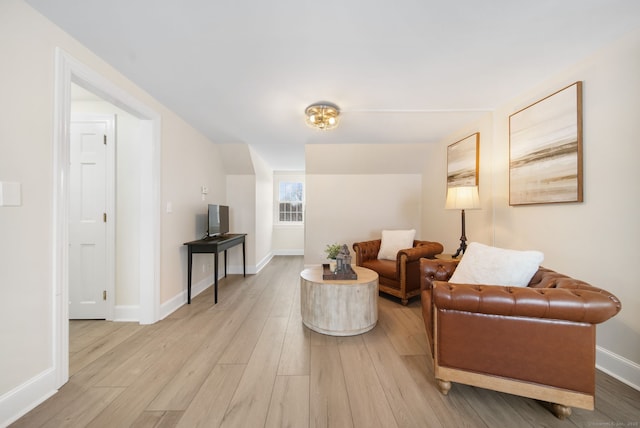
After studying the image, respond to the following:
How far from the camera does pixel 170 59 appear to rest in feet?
6.24

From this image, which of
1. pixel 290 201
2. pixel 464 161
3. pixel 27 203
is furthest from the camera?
pixel 290 201

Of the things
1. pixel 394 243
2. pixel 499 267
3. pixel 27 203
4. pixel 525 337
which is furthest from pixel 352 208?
pixel 27 203

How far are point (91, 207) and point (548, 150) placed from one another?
4.48 metres

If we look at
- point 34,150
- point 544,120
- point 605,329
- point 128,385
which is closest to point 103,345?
point 128,385

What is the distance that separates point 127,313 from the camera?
102 inches

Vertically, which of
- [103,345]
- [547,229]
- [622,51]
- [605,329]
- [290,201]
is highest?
[622,51]

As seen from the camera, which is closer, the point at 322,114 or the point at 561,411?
the point at 561,411

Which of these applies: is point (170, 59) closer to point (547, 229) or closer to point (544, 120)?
point (544, 120)

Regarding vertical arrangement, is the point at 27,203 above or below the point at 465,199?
below

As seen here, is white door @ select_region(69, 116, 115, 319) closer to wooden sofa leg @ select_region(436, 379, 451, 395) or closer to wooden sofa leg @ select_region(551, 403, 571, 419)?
wooden sofa leg @ select_region(436, 379, 451, 395)

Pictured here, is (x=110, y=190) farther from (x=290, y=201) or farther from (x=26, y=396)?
(x=290, y=201)

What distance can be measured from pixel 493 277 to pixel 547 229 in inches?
40.0

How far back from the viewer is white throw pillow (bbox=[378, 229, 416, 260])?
3.61 meters

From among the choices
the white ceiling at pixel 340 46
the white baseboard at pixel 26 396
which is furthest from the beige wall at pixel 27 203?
the white ceiling at pixel 340 46
